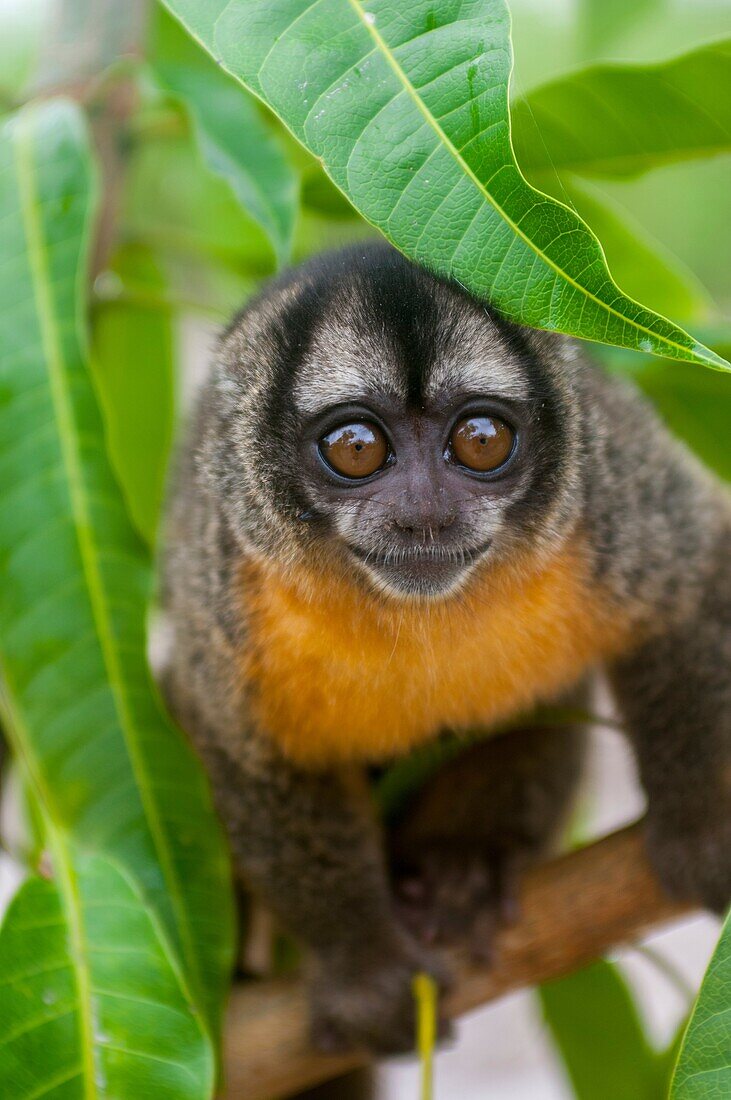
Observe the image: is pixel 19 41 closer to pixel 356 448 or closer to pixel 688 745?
pixel 356 448

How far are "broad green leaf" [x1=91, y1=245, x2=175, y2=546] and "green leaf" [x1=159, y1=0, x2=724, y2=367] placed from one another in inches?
63.5

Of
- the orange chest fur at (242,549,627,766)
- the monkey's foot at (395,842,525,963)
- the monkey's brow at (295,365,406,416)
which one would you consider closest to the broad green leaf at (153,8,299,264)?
the monkey's brow at (295,365,406,416)

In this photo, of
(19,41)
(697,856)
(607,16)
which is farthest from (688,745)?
(19,41)

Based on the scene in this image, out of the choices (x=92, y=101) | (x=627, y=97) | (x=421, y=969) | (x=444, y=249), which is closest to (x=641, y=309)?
(x=444, y=249)

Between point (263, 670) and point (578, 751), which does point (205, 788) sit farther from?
point (578, 751)

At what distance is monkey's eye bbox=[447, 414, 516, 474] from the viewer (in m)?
2.32

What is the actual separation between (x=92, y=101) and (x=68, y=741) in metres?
1.81

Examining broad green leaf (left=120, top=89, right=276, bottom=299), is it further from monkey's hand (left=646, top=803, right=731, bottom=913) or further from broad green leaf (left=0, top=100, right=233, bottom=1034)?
monkey's hand (left=646, top=803, right=731, bottom=913)

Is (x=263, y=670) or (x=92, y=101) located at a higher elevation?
(x=92, y=101)

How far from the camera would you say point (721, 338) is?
9.52ft

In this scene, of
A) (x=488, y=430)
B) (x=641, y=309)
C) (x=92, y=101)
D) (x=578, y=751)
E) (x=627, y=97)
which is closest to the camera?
(x=641, y=309)

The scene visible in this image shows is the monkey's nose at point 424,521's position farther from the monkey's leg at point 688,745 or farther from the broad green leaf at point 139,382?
the broad green leaf at point 139,382

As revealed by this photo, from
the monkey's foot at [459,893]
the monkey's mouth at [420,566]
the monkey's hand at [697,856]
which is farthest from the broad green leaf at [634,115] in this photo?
the monkey's foot at [459,893]

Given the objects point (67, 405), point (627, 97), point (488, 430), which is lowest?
point (488, 430)
